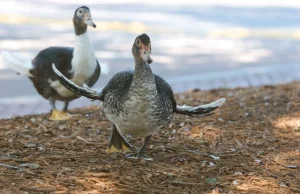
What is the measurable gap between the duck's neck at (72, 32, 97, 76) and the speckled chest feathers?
7.01ft

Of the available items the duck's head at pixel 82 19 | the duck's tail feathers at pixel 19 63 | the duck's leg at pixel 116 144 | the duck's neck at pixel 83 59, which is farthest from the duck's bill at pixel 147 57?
the duck's tail feathers at pixel 19 63

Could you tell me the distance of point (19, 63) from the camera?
678 cm

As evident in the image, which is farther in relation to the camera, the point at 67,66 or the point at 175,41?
the point at 175,41

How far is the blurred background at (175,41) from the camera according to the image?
866 cm

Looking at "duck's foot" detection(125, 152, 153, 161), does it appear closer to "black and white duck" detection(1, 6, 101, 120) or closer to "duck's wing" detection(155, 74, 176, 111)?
"duck's wing" detection(155, 74, 176, 111)

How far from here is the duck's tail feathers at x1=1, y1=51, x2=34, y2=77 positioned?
6703mm

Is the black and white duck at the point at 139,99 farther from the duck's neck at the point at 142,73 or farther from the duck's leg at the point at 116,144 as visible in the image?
the duck's leg at the point at 116,144

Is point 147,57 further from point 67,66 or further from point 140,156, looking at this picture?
point 67,66

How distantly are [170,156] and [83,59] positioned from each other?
2.18m

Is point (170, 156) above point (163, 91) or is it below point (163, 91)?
below

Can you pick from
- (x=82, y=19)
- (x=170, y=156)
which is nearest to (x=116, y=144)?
(x=170, y=156)

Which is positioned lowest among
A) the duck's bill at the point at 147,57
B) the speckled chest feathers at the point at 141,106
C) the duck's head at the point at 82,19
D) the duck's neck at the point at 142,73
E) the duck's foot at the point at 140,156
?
the duck's foot at the point at 140,156

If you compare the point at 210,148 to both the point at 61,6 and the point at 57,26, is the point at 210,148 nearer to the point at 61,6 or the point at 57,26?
the point at 57,26

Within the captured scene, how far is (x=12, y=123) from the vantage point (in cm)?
577
